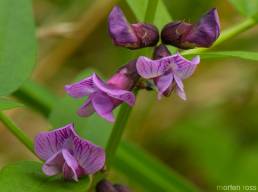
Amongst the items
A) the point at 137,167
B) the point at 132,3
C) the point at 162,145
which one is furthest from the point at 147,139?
the point at 132,3

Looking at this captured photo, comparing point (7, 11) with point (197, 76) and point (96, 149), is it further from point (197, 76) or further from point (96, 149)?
point (197, 76)

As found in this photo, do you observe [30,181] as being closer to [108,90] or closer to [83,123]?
[108,90]

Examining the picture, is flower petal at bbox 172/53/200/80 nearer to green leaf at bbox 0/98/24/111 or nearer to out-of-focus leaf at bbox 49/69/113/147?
green leaf at bbox 0/98/24/111

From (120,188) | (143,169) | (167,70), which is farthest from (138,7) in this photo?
(143,169)

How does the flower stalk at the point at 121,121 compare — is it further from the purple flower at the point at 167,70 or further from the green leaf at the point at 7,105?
the green leaf at the point at 7,105

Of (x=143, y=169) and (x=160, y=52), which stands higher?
(x=160, y=52)

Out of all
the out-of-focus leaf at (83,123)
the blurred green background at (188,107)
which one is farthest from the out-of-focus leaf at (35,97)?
the out-of-focus leaf at (83,123)

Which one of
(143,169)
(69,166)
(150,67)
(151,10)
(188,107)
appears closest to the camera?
(150,67)

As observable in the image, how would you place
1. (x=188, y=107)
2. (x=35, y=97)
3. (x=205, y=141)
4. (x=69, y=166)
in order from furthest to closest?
(x=188, y=107)
(x=205, y=141)
(x=35, y=97)
(x=69, y=166)
